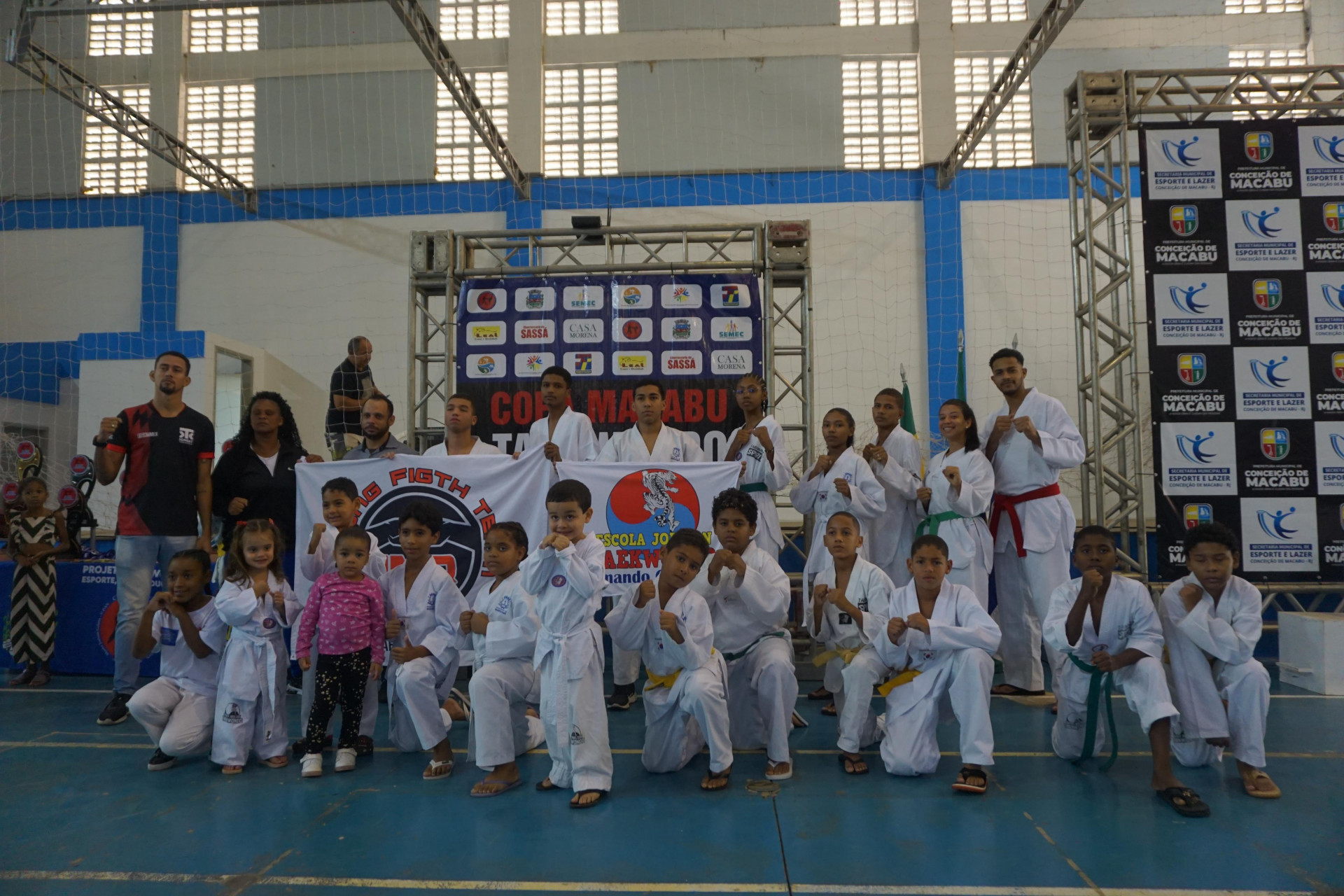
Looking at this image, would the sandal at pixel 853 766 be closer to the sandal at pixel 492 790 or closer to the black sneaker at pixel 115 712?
the sandal at pixel 492 790

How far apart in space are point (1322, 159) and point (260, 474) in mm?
7654

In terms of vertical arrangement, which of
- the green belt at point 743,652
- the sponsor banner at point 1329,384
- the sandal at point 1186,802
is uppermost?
the sponsor banner at point 1329,384

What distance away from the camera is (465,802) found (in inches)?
128

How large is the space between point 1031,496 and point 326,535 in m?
4.01

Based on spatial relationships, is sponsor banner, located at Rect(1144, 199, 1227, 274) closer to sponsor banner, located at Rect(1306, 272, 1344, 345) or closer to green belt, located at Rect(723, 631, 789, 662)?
sponsor banner, located at Rect(1306, 272, 1344, 345)

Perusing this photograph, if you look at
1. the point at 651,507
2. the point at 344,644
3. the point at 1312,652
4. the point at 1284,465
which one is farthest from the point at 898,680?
the point at 1284,465

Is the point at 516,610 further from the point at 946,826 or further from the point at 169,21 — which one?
the point at 169,21

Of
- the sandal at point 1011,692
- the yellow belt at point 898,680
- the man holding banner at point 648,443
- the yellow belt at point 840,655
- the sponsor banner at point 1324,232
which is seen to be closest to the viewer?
the yellow belt at point 898,680

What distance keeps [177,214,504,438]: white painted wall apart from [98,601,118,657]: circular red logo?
631cm

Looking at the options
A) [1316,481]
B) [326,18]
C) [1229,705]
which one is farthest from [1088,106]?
[326,18]

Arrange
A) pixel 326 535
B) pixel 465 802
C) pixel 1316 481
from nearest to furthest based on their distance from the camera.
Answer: pixel 465 802, pixel 326 535, pixel 1316 481

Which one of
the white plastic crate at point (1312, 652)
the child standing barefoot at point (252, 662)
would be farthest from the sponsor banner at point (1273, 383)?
the child standing barefoot at point (252, 662)

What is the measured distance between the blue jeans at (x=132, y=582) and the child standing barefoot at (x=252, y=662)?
102 centimetres

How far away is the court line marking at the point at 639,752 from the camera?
385 cm
